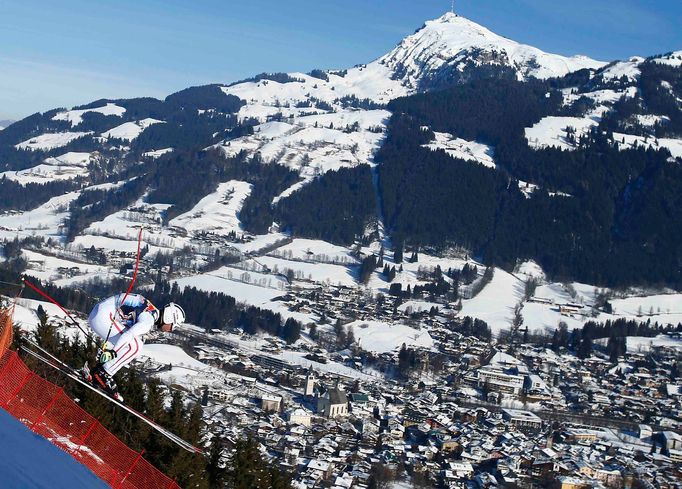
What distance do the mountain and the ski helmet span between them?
57063 millimetres

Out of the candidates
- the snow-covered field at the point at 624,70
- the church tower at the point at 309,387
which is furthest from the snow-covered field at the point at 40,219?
the snow-covered field at the point at 624,70

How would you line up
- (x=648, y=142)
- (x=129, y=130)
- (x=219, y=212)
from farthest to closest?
(x=129, y=130) → (x=648, y=142) → (x=219, y=212)

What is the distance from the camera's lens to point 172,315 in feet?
20.2

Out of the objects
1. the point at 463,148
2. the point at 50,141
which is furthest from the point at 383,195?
the point at 50,141

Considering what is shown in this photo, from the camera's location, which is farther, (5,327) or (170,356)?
(170,356)

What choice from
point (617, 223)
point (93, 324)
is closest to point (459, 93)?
point (617, 223)

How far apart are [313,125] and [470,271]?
4489 centimetres

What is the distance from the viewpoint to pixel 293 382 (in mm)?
31391

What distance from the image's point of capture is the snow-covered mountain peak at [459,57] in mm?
147875

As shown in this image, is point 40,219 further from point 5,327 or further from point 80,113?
point 5,327

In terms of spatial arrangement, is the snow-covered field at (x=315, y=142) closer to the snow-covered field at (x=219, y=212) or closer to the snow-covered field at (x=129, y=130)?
the snow-covered field at (x=219, y=212)

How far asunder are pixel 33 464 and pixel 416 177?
73838 mm

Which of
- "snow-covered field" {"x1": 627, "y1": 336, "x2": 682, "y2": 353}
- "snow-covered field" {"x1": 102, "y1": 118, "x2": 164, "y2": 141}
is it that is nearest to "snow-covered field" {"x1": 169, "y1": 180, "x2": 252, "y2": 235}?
"snow-covered field" {"x1": 627, "y1": 336, "x2": 682, "y2": 353}

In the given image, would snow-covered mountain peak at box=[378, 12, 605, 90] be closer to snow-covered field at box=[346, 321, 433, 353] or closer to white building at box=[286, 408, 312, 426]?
snow-covered field at box=[346, 321, 433, 353]
